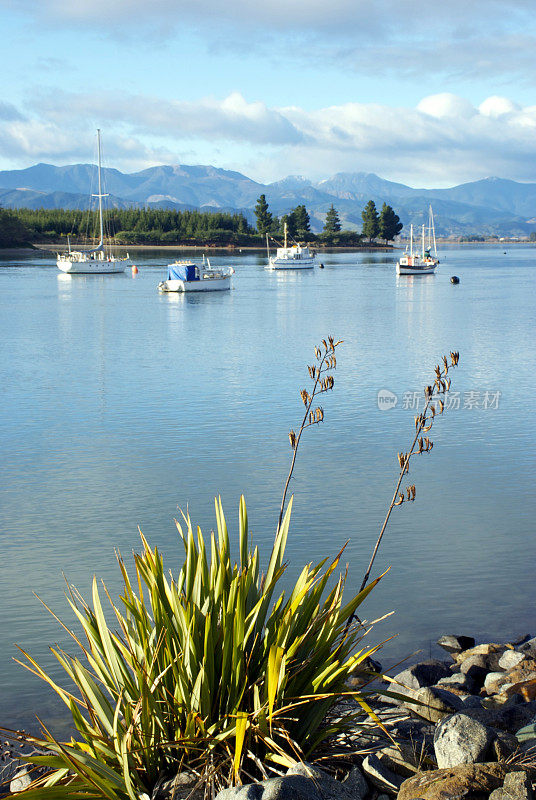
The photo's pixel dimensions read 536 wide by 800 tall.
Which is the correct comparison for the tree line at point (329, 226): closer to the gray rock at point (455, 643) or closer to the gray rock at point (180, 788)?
the gray rock at point (455, 643)

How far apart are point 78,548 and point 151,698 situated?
199 inches

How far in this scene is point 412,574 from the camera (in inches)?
305

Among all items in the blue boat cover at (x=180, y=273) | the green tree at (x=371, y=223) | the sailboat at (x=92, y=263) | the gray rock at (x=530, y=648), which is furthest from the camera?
the green tree at (x=371, y=223)

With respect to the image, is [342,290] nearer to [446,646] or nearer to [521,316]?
[521,316]

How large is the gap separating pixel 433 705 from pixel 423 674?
3.19 feet

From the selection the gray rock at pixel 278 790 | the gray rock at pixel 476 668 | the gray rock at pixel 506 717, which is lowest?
the gray rock at pixel 476 668

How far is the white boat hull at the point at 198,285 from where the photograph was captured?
53344mm

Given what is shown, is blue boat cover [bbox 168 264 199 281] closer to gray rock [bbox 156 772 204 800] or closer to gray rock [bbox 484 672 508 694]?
gray rock [bbox 484 672 508 694]

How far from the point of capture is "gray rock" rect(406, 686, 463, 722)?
457 centimetres

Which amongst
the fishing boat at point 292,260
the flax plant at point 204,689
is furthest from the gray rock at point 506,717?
the fishing boat at point 292,260

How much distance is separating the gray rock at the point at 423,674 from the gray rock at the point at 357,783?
1661 millimetres

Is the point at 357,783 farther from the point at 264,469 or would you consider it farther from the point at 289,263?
the point at 289,263

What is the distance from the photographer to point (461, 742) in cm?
379

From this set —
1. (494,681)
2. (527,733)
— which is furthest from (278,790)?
(494,681)
